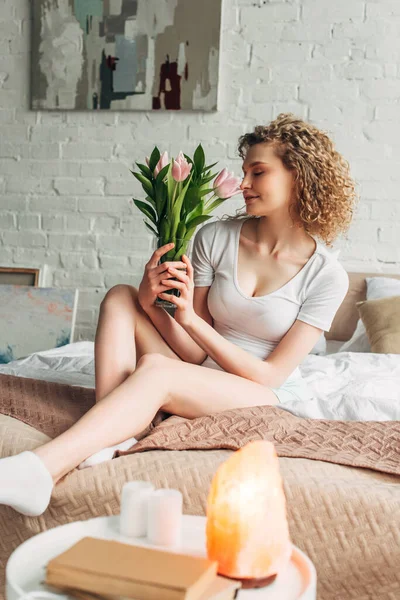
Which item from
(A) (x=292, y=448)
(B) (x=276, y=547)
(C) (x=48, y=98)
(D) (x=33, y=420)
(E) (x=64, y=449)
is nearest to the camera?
(B) (x=276, y=547)

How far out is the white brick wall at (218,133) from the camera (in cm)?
344

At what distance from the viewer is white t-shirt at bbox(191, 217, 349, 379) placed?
1978mm

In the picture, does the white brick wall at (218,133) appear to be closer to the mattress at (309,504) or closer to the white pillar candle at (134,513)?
the mattress at (309,504)

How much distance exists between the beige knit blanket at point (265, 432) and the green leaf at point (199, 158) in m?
0.60

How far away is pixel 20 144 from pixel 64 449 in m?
2.82

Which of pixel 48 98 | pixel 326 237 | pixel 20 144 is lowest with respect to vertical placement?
pixel 326 237

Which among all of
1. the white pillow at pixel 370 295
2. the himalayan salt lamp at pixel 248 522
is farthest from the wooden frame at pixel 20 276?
the himalayan salt lamp at pixel 248 522

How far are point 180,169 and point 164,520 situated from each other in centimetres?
97

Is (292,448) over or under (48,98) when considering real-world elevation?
under

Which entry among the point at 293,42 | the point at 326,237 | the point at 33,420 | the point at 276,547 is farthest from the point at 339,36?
the point at 276,547

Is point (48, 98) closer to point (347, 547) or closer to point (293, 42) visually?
point (293, 42)

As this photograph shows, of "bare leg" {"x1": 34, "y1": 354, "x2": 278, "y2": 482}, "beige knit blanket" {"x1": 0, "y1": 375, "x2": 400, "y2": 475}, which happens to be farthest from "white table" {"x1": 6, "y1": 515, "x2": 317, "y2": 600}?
"beige knit blanket" {"x1": 0, "y1": 375, "x2": 400, "y2": 475}

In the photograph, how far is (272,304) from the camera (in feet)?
6.49

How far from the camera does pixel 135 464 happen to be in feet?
4.52
